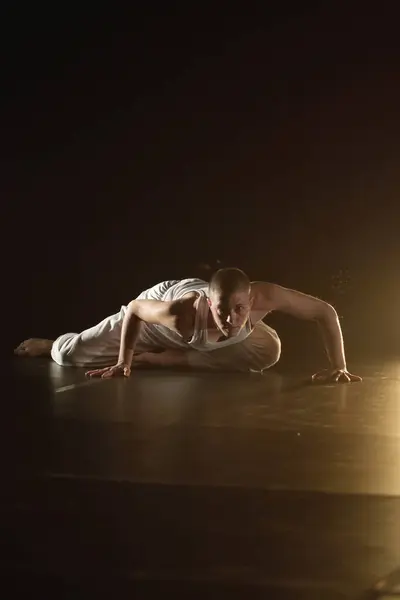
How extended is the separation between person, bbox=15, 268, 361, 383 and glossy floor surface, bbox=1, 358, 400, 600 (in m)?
0.36

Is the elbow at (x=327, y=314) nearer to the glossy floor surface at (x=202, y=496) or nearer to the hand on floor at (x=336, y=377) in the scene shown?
the hand on floor at (x=336, y=377)

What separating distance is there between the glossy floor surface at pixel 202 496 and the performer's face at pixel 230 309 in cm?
29

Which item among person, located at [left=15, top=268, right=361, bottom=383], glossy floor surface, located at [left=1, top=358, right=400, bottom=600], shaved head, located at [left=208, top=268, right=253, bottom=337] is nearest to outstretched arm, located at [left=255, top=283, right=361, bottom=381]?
person, located at [left=15, top=268, right=361, bottom=383]

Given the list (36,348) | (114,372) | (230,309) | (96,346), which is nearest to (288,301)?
(230,309)

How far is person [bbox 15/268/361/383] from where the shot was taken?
2.42 metres

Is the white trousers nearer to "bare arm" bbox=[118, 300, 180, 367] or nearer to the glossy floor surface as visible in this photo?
"bare arm" bbox=[118, 300, 180, 367]

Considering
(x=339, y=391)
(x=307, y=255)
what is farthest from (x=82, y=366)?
(x=307, y=255)

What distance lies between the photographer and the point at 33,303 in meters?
4.03

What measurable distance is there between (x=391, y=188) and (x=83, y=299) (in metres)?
1.67

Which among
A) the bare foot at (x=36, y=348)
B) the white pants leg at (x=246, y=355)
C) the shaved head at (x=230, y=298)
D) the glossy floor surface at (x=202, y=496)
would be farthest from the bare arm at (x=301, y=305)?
the bare foot at (x=36, y=348)

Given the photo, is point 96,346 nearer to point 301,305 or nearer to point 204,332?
point 204,332

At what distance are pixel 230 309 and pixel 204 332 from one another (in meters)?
0.27

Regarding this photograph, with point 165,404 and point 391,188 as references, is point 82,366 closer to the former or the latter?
point 165,404

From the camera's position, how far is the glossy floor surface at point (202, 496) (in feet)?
3.10
